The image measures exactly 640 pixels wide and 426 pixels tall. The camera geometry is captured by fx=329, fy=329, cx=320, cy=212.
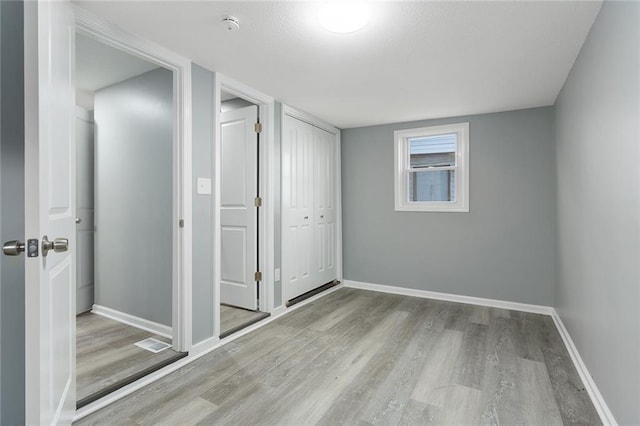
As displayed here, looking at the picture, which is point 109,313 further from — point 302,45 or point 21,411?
point 302,45

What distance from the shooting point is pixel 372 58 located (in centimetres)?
239

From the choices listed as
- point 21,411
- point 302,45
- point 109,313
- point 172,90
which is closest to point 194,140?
point 172,90

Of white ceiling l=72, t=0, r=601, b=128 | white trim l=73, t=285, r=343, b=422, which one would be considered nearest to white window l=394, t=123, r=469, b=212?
white ceiling l=72, t=0, r=601, b=128

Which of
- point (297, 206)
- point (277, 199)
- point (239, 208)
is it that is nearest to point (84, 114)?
point (239, 208)

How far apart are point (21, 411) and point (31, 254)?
0.84 m

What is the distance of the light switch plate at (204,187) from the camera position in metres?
2.53

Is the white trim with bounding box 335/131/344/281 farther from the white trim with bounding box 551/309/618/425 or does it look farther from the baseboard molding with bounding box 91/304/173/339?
the white trim with bounding box 551/309/618/425

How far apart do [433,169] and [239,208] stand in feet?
7.92

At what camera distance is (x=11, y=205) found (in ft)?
4.29

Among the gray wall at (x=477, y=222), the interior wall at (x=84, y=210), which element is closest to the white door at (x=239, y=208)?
the interior wall at (x=84, y=210)

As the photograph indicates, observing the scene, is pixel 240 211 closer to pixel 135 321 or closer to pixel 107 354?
pixel 135 321

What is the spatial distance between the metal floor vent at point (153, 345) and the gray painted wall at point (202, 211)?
0.91 ft

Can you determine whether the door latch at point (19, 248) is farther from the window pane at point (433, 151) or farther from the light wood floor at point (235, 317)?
the window pane at point (433, 151)

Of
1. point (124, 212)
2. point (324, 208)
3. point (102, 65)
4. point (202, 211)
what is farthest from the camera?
point (324, 208)
